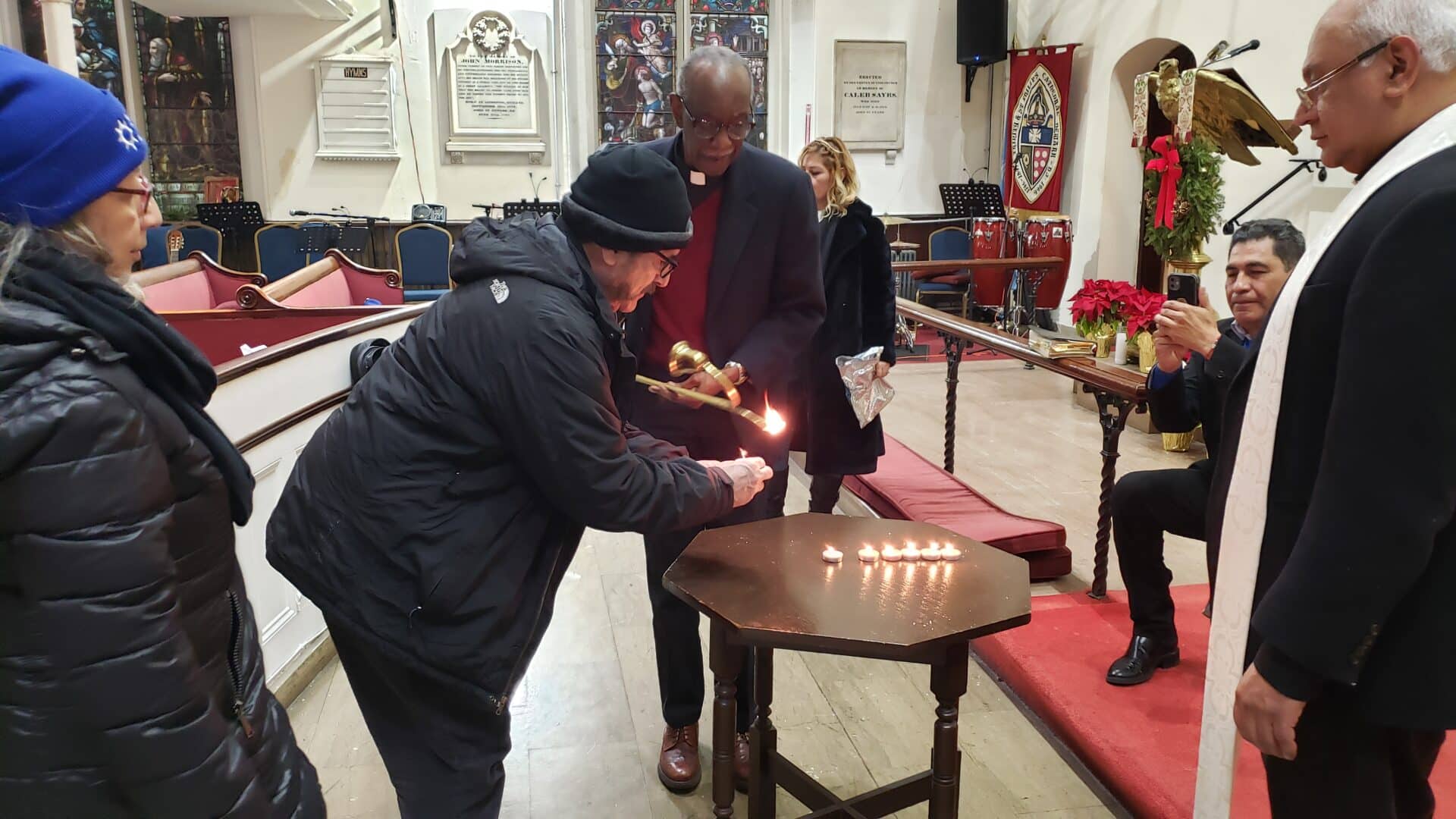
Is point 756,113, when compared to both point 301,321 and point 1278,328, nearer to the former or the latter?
point 301,321

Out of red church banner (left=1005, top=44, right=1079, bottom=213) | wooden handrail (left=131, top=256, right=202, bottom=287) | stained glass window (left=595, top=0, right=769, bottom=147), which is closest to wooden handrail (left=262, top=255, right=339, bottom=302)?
wooden handrail (left=131, top=256, right=202, bottom=287)

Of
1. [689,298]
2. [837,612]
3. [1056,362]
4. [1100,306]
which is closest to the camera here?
[837,612]

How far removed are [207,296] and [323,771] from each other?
410 cm

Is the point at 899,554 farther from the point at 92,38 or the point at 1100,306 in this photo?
the point at 92,38

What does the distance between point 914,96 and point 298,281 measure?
7858mm

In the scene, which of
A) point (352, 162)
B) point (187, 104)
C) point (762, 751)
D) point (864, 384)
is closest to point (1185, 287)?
point (864, 384)

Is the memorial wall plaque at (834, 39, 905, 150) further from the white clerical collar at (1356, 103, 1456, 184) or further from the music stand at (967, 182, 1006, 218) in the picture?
the white clerical collar at (1356, 103, 1456, 184)

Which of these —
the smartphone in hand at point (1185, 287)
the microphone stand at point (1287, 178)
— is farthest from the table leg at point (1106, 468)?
the microphone stand at point (1287, 178)

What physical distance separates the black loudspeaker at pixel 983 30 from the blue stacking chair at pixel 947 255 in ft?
6.23

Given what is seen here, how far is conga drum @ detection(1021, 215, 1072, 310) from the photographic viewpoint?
913cm

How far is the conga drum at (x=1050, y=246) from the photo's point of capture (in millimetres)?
9133

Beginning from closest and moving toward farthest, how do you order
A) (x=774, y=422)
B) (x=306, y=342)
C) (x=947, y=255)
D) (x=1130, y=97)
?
(x=774, y=422), (x=306, y=342), (x=1130, y=97), (x=947, y=255)

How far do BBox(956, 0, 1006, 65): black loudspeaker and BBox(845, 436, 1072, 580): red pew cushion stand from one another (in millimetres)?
7070

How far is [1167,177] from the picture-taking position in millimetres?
5887
